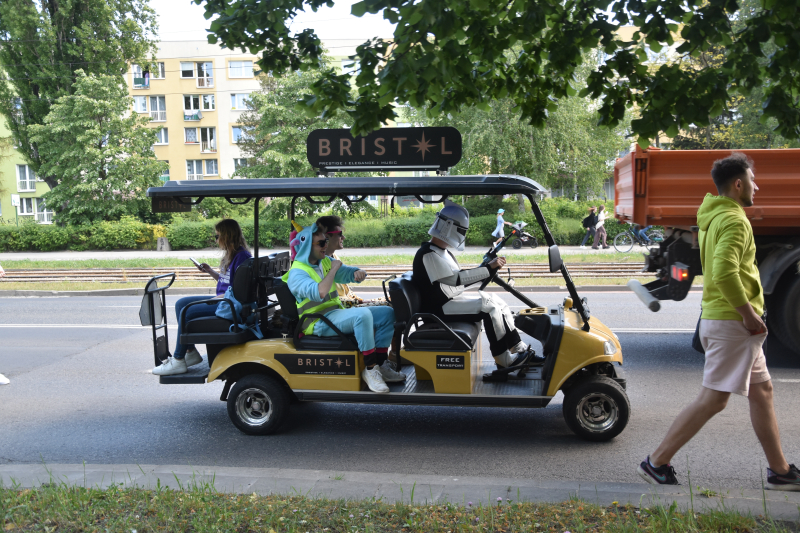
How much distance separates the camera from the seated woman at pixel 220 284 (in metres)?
5.80

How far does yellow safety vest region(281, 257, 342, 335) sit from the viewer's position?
538 cm

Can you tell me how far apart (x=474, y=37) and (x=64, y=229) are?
32099 mm

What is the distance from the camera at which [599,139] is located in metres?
33.1

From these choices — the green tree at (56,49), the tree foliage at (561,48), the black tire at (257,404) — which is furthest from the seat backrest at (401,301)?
the green tree at (56,49)

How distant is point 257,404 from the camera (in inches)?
216

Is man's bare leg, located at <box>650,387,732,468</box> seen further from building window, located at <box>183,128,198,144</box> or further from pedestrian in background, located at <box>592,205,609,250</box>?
building window, located at <box>183,128,198,144</box>

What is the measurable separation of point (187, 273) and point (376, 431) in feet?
49.0

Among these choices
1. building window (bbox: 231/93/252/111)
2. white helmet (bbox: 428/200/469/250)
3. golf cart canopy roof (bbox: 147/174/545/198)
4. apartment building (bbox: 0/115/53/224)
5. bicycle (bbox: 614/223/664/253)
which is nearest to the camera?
golf cart canopy roof (bbox: 147/174/545/198)

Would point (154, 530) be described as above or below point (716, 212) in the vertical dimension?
below

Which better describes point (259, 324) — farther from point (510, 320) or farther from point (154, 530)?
point (154, 530)

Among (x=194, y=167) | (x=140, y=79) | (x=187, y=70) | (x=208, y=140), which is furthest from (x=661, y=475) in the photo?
(x=140, y=79)

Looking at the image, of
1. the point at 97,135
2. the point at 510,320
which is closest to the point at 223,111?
the point at 97,135

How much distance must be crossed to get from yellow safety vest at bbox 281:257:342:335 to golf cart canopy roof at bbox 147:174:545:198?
60 centimetres

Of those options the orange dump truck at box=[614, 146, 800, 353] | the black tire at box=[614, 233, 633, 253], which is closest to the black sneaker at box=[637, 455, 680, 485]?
the orange dump truck at box=[614, 146, 800, 353]
